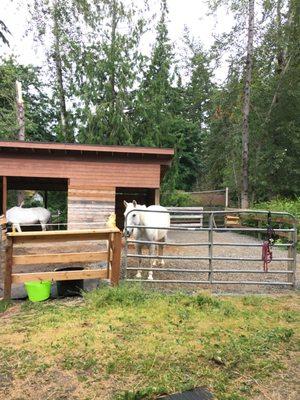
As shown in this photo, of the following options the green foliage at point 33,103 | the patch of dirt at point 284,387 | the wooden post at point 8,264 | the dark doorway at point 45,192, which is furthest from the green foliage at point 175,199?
the patch of dirt at point 284,387

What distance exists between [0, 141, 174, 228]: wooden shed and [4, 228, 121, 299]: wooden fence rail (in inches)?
249

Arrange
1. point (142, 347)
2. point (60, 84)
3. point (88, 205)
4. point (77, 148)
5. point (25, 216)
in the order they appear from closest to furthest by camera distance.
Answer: point (142, 347) < point (77, 148) < point (88, 205) < point (25, 216) < point (60, 84)

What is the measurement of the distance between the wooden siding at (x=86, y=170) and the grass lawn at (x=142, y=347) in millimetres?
7580

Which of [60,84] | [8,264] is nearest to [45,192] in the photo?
[60,84]

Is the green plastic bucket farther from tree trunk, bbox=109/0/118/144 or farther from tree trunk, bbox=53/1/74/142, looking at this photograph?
tree trunk, bbox=53/1/74/142

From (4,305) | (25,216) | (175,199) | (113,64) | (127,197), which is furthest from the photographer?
(175,199)

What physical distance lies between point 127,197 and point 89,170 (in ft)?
17.7

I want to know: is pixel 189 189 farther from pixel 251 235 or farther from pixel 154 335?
pixel 154 335

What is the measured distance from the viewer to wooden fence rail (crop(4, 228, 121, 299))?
17.5 ft

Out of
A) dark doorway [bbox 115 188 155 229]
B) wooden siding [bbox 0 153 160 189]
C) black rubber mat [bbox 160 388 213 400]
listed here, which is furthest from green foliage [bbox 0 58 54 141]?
black rubber mat [bbox 160 388 213 400]

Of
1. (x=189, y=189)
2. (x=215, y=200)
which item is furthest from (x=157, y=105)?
(x=189, y=189)

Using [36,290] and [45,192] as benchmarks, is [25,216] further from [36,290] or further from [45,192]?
[36,290]

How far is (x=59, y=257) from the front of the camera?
557cm

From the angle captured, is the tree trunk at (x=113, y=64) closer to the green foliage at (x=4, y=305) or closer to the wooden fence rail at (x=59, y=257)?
the wooden fence rail at (x=59, y=257)
